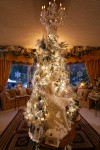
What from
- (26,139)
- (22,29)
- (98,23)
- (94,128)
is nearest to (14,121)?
(26,139)

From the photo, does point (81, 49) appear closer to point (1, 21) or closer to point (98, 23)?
point (98, 23)

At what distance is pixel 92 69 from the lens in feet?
23.5

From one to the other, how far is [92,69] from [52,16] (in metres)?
4.24

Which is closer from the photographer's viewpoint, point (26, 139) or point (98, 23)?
point (26, 139)

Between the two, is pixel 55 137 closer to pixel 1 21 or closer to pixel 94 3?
pixel 94 3

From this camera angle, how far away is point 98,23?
161 inches

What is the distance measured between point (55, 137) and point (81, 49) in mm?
5340

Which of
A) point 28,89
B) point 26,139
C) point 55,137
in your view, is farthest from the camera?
point 28,89

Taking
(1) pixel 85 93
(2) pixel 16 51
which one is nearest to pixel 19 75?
(2) pixel 16 51

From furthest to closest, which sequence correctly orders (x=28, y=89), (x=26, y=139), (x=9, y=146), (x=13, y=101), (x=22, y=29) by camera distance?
(x=28, y=89)
(x=13, y=101)
(x=22, y=29)
(x=26, y=139)
(x=9, y=146)

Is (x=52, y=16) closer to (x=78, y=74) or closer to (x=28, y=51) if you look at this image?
(x=28, y=51)

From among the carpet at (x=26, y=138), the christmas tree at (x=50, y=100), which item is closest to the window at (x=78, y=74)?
the carpet at (x=26, y=138)

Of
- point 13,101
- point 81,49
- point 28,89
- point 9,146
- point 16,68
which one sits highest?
point 81,49

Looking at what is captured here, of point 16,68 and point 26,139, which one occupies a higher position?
point 16,68
